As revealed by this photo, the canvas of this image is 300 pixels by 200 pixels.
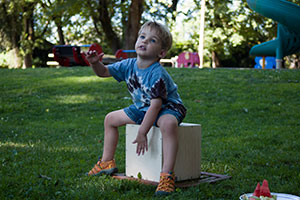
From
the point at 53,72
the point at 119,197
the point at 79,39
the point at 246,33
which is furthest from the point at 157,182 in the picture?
the point at 79,39

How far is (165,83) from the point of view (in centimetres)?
316

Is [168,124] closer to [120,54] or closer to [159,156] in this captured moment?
[159,156]

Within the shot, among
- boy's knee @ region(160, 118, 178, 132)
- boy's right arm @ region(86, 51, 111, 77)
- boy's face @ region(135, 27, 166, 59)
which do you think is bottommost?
boy's knee @ region(160, 118, 178, 132)

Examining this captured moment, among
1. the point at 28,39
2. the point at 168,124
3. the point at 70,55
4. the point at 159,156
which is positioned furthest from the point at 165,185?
the point at 28,39

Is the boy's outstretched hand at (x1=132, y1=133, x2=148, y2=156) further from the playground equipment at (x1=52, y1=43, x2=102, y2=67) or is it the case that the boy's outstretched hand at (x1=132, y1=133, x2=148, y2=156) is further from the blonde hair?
the playground equipment at (x1=52, y1=43, x2=102, y2=67)

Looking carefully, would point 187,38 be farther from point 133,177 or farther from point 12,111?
point 133,177

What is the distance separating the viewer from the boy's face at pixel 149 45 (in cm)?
325

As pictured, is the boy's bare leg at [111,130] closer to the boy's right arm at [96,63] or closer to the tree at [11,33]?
the boy's right arm at [96,63]

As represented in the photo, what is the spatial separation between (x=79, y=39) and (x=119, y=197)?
3587cm

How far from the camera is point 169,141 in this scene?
3086 mm

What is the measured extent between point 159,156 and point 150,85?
1.81 feet

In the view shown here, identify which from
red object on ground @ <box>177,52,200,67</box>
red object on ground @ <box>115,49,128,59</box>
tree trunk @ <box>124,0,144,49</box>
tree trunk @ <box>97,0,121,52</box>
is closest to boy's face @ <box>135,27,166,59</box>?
red object on ground @ <box>115,49,128,59</box>

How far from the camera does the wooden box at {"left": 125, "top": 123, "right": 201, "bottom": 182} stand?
126 inches

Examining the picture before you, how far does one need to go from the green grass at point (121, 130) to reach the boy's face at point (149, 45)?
1018 mm
